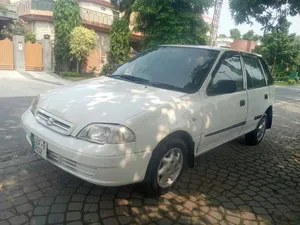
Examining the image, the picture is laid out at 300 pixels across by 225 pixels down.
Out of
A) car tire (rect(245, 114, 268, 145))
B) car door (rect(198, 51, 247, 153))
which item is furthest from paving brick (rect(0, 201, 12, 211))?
car tire (rect(245, 114, 268, 145))

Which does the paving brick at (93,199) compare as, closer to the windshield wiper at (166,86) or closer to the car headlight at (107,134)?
the car headlight at (107,134)

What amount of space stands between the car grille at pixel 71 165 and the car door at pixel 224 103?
1.51 metres

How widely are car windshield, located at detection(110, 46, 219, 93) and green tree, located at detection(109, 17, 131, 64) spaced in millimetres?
13640

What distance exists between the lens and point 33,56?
16844 mm

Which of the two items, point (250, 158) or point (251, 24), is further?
point (251, 24)

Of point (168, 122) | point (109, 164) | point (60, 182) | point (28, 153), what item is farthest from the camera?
point (28, 153)

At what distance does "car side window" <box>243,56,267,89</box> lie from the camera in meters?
4.38

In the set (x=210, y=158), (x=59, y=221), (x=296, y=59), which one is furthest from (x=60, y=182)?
(x=296, y=59)

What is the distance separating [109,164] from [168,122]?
769mm

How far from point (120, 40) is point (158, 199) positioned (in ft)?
50.5

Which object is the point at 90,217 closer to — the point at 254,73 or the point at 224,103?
the point at 224,103

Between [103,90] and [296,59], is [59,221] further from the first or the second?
[296,59]

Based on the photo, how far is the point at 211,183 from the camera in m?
3.53

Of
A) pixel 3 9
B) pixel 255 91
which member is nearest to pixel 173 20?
pixel 255 91
